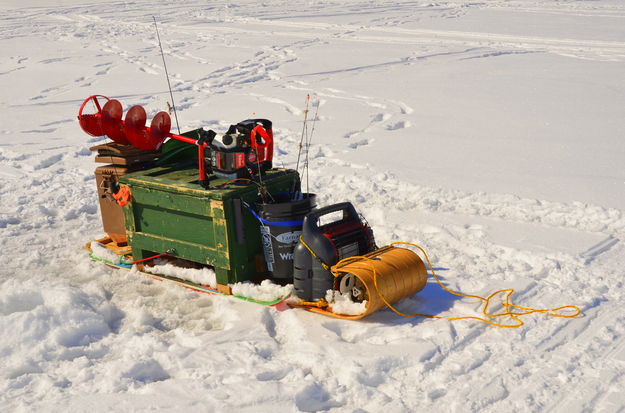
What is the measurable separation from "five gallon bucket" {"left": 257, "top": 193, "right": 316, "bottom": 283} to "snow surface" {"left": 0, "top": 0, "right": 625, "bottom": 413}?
0.37m

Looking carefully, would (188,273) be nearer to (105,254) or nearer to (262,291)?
(262,291)

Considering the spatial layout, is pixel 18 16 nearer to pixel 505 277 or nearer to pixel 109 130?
pixel 109 130

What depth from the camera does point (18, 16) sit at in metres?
26.2

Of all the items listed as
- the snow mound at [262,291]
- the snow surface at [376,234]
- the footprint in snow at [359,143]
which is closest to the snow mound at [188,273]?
the snow surface at [376,234]

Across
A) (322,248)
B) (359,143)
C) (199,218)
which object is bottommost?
(359,143)

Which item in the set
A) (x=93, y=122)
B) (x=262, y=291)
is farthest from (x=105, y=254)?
(x=262, y=291)

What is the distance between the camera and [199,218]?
191 inches

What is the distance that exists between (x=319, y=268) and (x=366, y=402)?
4.01ft

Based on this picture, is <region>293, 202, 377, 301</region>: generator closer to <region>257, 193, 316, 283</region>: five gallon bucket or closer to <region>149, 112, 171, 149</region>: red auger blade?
<region>257, 193, 316, 283</region>: five gallon bucket

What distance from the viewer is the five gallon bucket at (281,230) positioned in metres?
4.66

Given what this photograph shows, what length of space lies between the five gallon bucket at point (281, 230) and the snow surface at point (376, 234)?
372 millimetres

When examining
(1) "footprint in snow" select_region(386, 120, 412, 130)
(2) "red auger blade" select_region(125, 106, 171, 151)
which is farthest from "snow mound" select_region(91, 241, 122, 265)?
(1) "footprint in snow" select_region(386, 120, 412, 130)

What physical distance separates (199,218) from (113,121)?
1257mm

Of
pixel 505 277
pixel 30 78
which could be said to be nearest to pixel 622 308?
pixel 505 277
